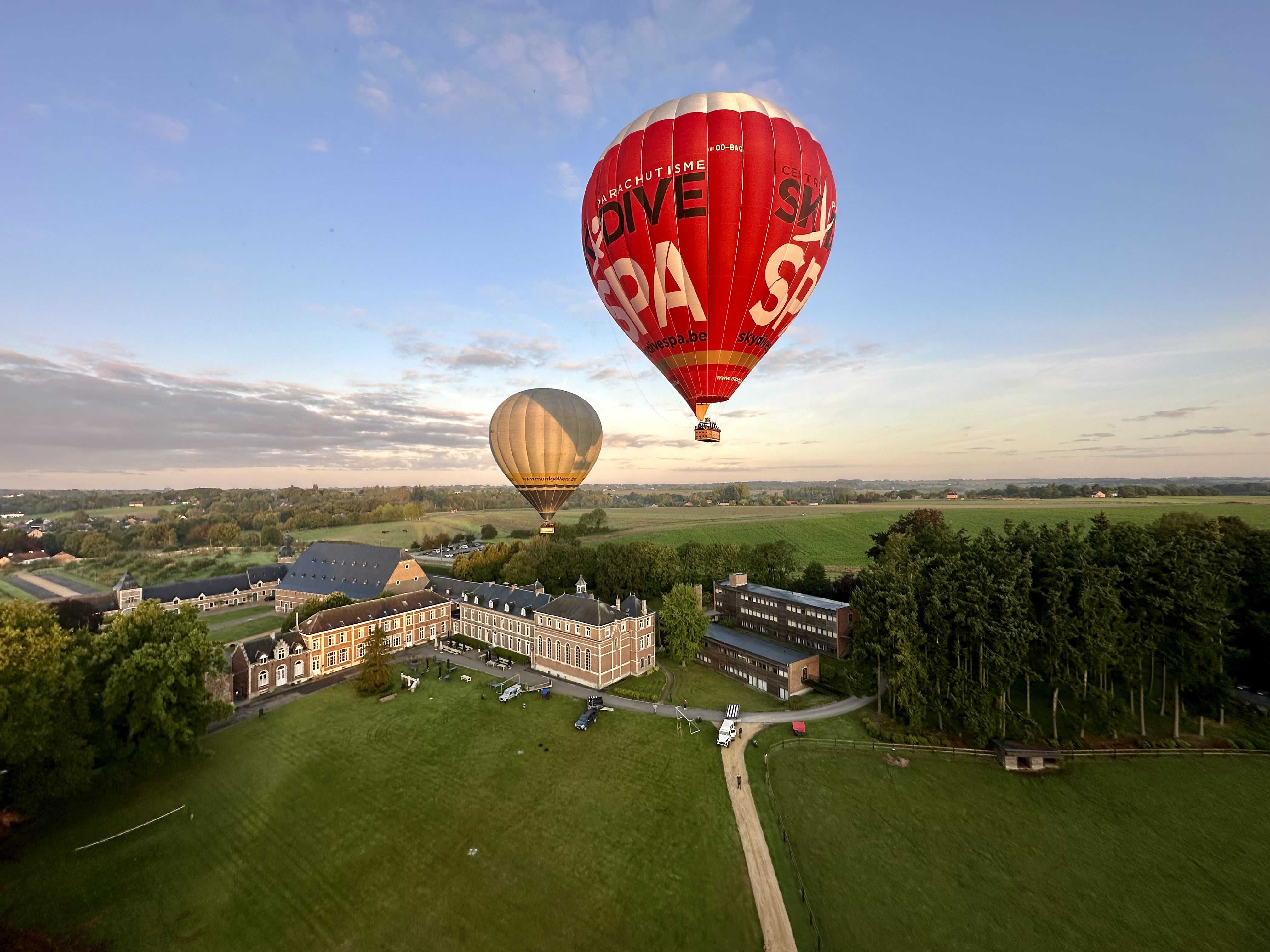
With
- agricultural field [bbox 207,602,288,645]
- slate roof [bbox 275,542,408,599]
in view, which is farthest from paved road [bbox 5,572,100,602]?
slate roof [bbox 275,542,408,599]

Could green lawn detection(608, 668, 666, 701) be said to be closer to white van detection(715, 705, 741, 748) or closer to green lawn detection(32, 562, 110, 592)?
white van detection(715, 705, 741, 748)

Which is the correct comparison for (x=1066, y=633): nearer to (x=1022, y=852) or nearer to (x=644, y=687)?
(x=1022, y=852)

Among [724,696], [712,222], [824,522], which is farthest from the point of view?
[824,522]

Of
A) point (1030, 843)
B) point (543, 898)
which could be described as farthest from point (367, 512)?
point (1030, 843)

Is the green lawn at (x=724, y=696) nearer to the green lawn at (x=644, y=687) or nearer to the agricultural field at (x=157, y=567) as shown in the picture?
the green lawn at (x=644, y=687)

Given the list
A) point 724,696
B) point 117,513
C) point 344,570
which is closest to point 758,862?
point 724,696

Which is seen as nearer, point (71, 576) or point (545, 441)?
point (545, 441)
